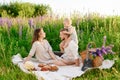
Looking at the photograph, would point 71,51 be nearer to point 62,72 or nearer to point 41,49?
point 41,49

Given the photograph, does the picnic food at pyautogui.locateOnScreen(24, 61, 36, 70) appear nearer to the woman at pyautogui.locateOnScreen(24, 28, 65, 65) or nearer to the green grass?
the green grass

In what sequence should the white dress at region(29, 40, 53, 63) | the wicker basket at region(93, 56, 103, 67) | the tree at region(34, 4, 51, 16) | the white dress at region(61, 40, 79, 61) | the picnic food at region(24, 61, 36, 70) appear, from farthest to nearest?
the tree at region(34, 4, 51, 16) < the white dress at region(29, 40, 53, 63) < the white dress at region(61, 40, 79, 61) < the wicker basket at region(93, 56, 103, 67) < the picnic food at region(24, 61, 36, 70)

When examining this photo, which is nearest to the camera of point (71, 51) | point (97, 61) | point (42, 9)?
point (97, 61)

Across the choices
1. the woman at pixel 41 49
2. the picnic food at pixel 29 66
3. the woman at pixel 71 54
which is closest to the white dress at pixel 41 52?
the woman at pixel 41 49

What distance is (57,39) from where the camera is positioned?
36.1 ft

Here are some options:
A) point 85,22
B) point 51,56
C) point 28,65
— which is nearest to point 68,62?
point 51,56

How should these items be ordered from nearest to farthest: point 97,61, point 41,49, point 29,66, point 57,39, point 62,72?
point 62,72 → point 29,66 → point 97,61 → point 41,49 → point 57,39

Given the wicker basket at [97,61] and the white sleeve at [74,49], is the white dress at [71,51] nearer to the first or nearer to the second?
the white sleeve at [74,49]

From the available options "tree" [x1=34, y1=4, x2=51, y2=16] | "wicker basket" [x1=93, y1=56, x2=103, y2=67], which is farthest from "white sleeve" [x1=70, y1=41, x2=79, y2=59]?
"tree" [x1=34, y1=4, x2=51, y2=16]

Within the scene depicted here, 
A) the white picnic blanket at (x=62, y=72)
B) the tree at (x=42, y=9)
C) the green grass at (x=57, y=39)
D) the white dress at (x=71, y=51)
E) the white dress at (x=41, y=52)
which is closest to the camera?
the white picnic blanket at (x=62, y=72)

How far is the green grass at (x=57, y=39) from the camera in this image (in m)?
8.52

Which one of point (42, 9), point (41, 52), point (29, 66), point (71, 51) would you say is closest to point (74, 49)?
point (71, 51)

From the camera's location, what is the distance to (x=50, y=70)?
8.70m

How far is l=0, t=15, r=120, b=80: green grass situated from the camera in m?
8.52
